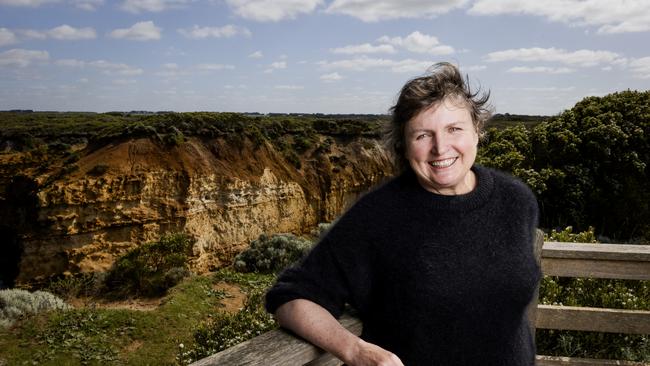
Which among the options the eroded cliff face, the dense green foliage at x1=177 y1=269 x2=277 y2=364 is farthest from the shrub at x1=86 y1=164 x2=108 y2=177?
the dense green foliage at x1=177 y1=269 x2=277 y2=364

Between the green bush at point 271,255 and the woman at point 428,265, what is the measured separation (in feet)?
47.4

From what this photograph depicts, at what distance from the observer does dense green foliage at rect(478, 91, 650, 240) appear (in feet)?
42.7

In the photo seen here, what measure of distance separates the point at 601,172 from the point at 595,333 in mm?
10766

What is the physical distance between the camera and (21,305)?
34.6 ft

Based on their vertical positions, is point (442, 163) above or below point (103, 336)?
above

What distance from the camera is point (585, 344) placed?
161 inches

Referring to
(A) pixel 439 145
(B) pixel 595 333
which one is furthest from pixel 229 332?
(A) pixel 439 145

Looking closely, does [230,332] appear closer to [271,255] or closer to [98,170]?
[271,255]

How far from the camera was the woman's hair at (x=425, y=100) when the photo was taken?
1.82m

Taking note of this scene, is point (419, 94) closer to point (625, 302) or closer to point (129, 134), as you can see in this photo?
point (625, 302)

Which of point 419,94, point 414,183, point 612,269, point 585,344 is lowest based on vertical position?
point 585,344

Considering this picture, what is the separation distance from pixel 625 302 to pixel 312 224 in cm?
2188

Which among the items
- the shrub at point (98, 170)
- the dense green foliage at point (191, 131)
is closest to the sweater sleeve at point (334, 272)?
the dense green foliage at point (191, 131)

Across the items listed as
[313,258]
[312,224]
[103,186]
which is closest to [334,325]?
[313,258]
